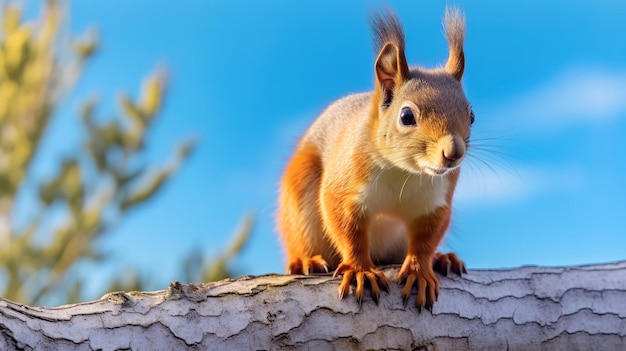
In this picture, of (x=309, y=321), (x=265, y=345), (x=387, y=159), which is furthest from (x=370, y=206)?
(x=265, y=345)

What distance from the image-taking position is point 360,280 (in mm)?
2436

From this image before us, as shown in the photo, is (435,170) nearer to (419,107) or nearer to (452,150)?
(452,150)

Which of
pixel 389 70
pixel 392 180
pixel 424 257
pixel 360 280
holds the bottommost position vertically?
pixel 360 280

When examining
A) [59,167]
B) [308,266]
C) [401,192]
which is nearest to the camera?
[401,192]

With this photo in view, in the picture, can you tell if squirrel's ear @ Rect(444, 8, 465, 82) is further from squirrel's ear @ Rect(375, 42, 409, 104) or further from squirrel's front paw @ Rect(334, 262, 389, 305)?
squirrel's front paw @ Rect(334, 262, 389, 305)

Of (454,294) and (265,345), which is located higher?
(454,294)

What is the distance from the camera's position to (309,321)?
7.41ft

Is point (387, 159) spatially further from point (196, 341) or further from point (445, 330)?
point (196, 341)

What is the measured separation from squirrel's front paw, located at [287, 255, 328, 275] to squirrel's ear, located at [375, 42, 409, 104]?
70 cm

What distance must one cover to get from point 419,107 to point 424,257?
573 millimetres

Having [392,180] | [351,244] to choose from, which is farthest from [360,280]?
[392,180]

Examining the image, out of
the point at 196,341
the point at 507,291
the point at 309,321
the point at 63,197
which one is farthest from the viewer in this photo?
the point at 63,197

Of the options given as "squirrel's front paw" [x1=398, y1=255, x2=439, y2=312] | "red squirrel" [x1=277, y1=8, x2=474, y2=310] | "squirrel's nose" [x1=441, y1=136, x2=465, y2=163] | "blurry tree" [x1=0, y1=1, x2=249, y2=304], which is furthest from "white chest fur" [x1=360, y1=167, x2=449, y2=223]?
"blurry tree" [x1=0, y1=1, x2=249, y2=304]

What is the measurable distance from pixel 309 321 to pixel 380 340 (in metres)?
0.26
